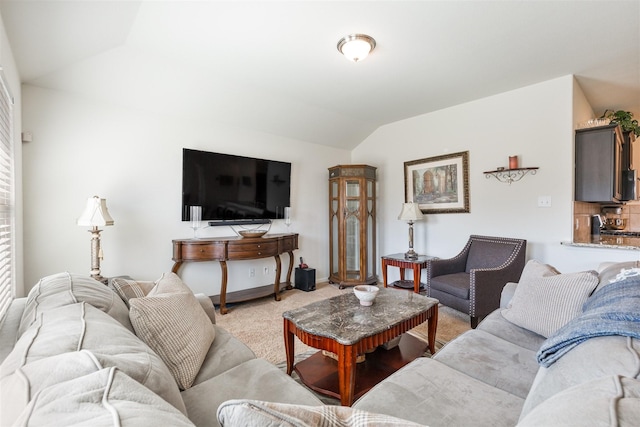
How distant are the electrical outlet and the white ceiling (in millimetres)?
1219

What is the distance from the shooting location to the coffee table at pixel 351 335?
1.52 meters

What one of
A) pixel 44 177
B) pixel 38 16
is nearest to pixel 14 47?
pixel 38 16

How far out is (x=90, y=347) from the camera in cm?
73

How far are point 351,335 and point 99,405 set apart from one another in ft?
4.11

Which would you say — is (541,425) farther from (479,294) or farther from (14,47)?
(14,47)

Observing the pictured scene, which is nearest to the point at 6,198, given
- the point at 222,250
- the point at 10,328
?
the point at 10,328

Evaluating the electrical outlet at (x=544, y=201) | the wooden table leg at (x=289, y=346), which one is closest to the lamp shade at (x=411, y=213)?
the electrical outlet at (x=544, y=201)

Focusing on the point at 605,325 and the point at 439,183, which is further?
the point at 439,183

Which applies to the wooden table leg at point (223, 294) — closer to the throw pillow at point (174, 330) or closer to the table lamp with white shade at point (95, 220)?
the table lamp with white shade at point (95, 220)

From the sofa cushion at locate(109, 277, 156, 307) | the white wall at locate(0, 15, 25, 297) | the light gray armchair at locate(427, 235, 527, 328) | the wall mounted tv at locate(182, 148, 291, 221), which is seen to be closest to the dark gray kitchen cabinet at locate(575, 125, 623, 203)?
the light gray armchair at locate(427, 235, 527, 328)

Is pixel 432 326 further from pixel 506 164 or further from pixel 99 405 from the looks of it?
pixel 506 164

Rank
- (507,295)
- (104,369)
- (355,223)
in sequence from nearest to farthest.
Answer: (104,369), (507,295), (355,223)

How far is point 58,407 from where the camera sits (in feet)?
1.50

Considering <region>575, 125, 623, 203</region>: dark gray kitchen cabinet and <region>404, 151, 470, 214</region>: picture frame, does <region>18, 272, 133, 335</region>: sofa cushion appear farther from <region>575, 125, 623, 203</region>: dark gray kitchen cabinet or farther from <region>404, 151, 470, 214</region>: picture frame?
<region>575, 125, 623, 203</region>: dark gray kitchen cabinet
